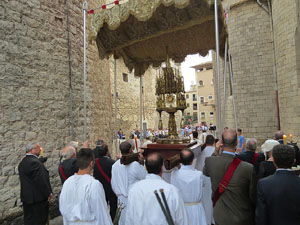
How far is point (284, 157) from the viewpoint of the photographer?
2.14 metres

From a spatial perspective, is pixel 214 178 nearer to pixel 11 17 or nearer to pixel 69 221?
pixel 69 221

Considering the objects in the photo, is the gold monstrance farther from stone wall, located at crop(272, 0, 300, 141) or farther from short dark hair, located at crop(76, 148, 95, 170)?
stone wall, located at crop(272, 0, 300, 141)

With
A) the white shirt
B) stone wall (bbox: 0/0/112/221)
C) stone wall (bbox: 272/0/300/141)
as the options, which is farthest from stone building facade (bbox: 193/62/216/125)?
the white shirt

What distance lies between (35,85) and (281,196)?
548 cm

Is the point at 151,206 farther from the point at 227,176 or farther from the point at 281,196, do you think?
the point at 281,196

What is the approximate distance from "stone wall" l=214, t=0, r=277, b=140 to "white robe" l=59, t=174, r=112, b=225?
11.0 meters

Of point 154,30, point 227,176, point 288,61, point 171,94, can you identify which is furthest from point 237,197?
point 288,61

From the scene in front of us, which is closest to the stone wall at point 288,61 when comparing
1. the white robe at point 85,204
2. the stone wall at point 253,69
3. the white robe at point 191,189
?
the stone wall at point 253,69

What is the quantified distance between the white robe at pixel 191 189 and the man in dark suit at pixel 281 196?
3.01 feet

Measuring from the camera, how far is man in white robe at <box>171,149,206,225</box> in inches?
116

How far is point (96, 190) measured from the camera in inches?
89.4

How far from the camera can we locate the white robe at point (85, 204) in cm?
224

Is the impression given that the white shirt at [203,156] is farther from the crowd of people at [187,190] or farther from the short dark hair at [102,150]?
the short dark hair at [102,150]

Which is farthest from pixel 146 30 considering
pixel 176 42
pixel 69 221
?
pixel 69 221
